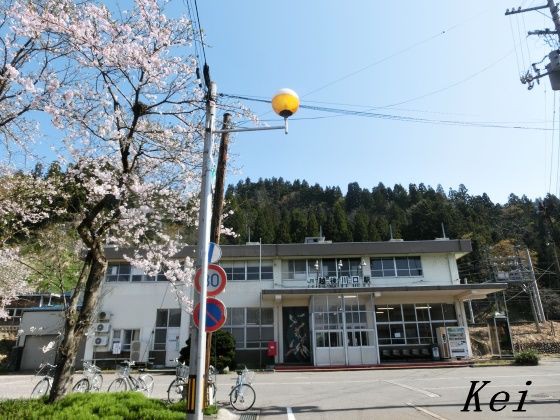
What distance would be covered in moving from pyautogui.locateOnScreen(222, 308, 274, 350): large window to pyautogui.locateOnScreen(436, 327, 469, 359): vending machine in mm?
10374

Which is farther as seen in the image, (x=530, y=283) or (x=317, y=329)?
(x=530, y=283)

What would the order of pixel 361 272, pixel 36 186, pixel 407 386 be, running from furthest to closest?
pixel 361 272 → pixel 407 386 → pixel 36 186

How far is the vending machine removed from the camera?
78.1 feet

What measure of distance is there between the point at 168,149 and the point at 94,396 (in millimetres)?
5684

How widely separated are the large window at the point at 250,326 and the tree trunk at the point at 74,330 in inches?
667

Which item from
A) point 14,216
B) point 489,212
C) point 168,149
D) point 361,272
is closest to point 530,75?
point 168,149

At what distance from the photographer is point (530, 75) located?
14.7m

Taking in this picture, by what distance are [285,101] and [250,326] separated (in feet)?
70.1

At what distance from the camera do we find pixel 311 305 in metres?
25.0

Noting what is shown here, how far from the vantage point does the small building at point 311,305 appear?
24.4 meters

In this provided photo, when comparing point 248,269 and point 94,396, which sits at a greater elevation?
point 248,269

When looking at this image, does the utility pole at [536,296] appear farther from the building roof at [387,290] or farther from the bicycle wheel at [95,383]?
the bicycle wheel at [95,383]

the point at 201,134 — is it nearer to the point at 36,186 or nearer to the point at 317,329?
the point at 36,186

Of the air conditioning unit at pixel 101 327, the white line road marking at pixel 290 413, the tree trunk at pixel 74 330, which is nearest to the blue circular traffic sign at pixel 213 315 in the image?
the tree trunk at pixel 74 330
